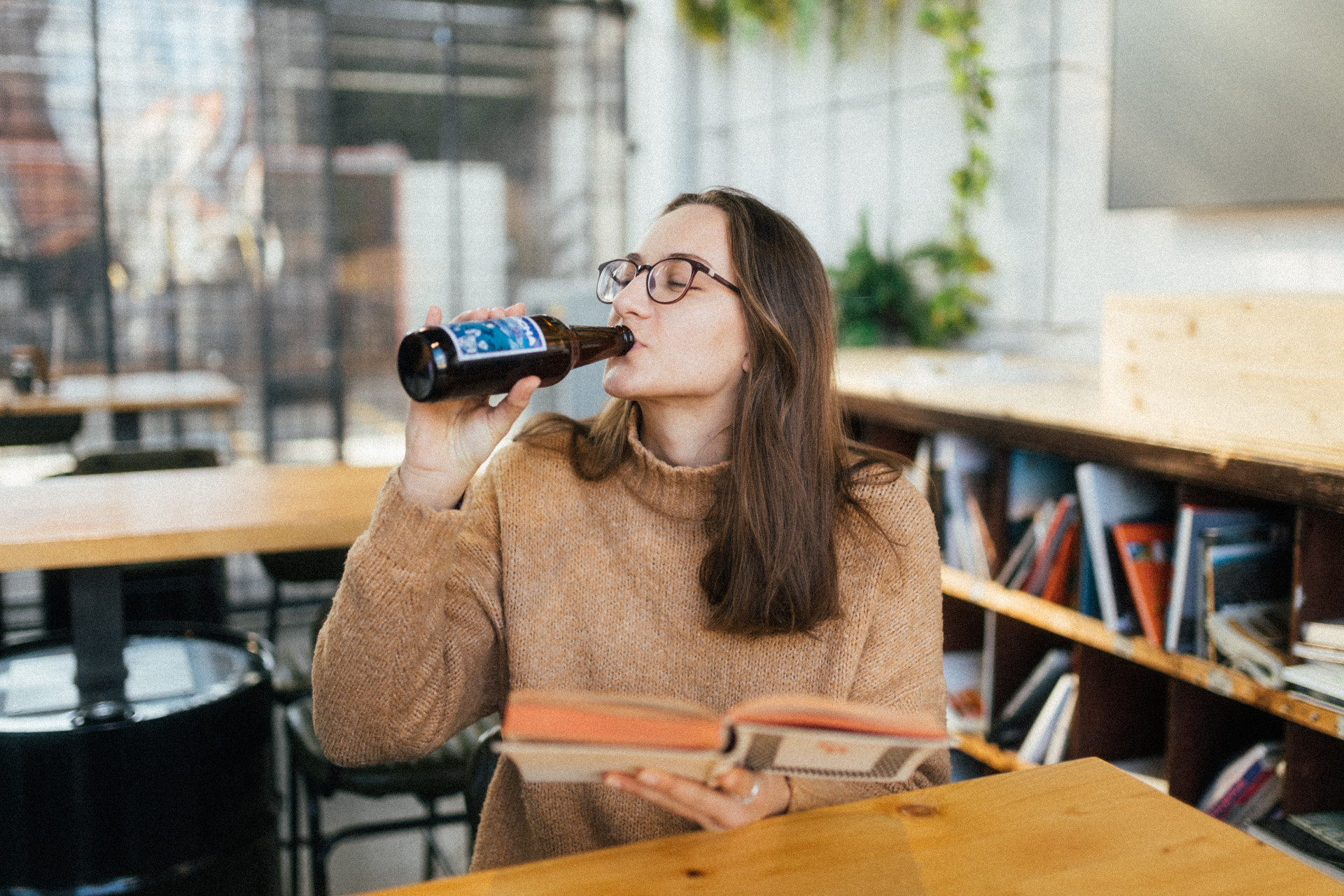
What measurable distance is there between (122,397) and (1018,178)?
10.2 feet

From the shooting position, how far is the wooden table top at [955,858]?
36.4 inches

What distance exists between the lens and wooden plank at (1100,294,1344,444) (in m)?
1.78

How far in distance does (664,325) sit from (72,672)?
4.45ft

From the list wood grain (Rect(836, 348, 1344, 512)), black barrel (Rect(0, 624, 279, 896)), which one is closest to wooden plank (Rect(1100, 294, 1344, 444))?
wood grain (Rect(836, 348, 1344, 512))

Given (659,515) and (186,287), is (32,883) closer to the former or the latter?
(659,515)

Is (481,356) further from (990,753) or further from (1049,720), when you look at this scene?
(990,753)

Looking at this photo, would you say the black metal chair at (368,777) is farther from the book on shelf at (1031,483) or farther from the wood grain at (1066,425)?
the book on shelf at (1031,483)

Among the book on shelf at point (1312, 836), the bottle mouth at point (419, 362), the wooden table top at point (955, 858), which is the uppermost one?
the bottle mouth at point (419, 362)

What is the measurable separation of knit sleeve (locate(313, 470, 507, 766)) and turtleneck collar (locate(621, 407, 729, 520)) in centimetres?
20

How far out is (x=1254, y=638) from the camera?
197cm

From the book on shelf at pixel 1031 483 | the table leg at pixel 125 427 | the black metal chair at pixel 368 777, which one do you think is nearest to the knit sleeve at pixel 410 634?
the black metal chair at pixel 368 777

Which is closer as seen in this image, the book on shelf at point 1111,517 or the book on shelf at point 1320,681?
the book on shelf at point 1320,681

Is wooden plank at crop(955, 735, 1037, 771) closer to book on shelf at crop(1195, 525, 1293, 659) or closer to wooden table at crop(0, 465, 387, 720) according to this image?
book on shelf at crop(1195, 525, 1293, 659)

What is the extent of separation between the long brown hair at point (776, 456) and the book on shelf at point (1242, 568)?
35.0 inches
